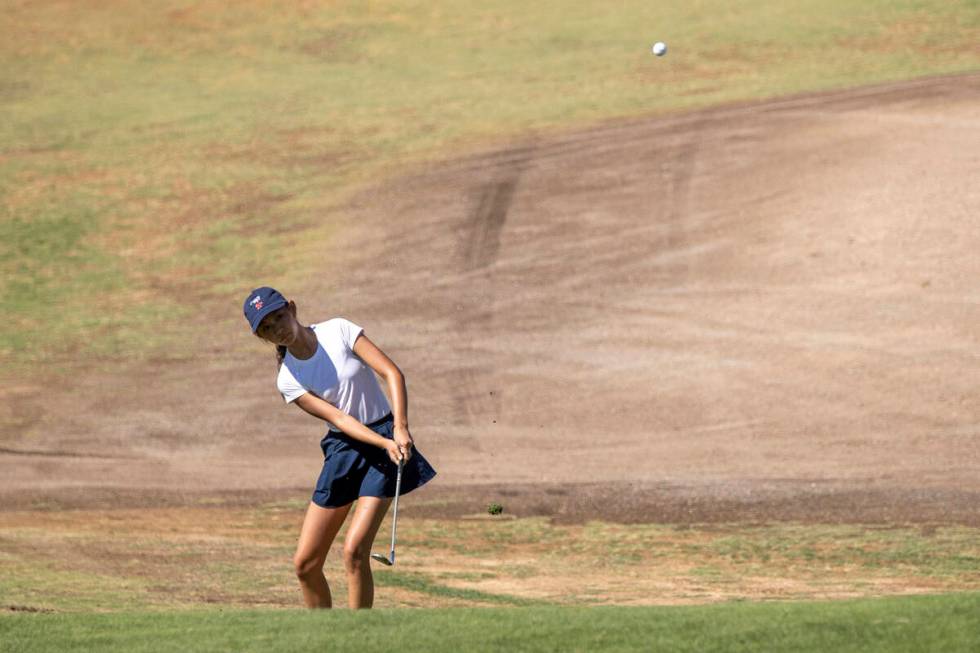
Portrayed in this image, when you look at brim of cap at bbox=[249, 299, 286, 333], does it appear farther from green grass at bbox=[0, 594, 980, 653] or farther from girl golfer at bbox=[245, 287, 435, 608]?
green grass at bbox=[0, 594, 980, 653]

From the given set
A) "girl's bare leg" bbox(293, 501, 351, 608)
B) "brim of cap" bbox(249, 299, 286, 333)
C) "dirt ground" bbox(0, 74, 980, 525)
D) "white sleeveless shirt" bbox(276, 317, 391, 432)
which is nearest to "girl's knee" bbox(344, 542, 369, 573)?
"girl's bare leg" bbox(293, 501, 351, 608)

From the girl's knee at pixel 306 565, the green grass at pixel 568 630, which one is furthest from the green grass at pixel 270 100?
the green grass at pixel 568 630

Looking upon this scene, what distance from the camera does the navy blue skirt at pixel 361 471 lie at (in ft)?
28.1

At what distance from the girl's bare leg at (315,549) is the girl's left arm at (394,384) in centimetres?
67

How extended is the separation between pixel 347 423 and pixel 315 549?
30.2 inches

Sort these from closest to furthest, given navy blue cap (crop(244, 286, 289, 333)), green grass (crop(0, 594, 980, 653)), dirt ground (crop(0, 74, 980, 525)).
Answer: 1. green grass (crop(0, 594, 980, 653))
2. navy blue cap (crop(244, 286, 289, 333))
3. dirt ground (crop(0, 74, 980, 525))

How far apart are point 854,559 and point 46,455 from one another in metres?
9.83

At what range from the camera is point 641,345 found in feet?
66.1

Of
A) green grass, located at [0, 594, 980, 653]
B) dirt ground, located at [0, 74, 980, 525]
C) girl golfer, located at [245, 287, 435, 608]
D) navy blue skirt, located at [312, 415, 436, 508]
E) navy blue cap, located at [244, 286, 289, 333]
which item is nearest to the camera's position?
green grass, located at [0, 594, 980, 653]

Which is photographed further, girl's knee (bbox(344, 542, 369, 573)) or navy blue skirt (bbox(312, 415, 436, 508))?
navy blue skirt (bbox(312, 415, 436, 508))

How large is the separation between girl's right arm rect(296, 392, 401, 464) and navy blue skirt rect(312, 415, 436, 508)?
0.46 ft

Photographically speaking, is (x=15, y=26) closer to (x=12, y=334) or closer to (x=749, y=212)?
(x=12, y=334)

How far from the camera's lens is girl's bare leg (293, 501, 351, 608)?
866cm

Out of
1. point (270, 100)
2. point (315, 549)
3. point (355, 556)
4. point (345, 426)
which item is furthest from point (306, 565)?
point (270, 100)
